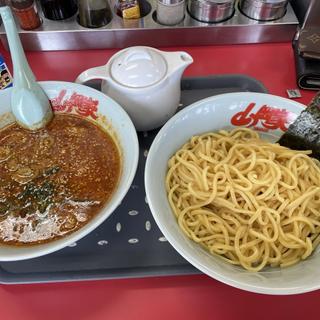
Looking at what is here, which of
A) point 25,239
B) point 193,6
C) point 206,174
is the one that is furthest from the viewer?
point 193,6

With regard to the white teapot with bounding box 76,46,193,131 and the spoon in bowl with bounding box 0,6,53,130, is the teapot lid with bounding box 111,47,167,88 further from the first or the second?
the spoon in bowl with bounding box 0,6,53,130

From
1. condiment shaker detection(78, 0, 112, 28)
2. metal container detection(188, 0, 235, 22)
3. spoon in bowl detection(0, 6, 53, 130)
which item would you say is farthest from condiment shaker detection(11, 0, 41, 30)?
metal container detection(188, 0, 235, 22)

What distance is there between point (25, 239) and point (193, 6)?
1.13 meters

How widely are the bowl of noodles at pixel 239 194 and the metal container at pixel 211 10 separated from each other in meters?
0.51

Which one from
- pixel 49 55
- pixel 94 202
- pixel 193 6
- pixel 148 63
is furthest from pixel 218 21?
pixel 94 202

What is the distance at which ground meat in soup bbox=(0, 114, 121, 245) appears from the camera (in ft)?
3.05

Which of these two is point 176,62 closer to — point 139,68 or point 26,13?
point 139,68

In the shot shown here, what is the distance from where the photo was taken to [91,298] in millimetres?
930

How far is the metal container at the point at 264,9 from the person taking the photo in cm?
138

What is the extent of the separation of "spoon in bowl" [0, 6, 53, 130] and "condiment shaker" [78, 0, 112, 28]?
1.45ft

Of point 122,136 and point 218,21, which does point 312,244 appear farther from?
point 218,21

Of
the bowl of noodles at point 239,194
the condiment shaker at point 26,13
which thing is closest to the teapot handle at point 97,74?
the bowl of noodles at point 239,194

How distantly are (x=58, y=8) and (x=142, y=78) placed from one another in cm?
66

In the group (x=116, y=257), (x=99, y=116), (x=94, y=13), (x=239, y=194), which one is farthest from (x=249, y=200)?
(x=94, y=13)
